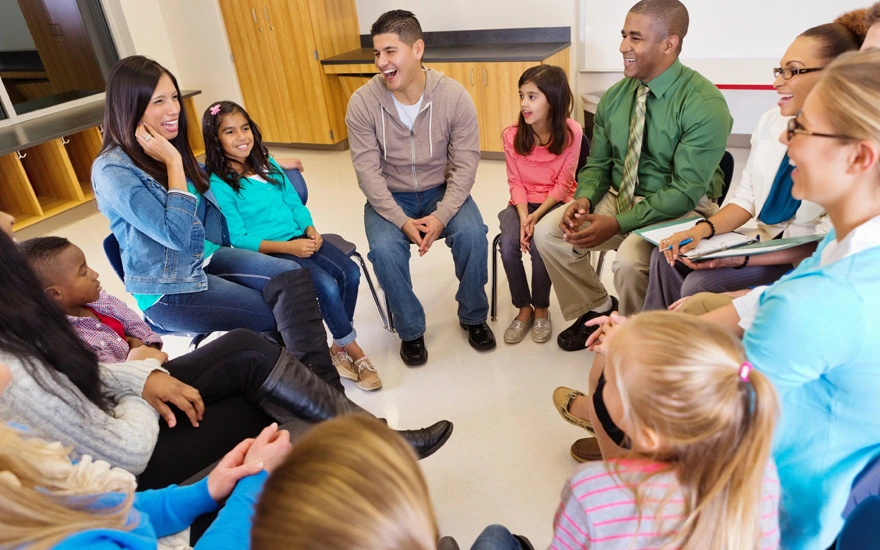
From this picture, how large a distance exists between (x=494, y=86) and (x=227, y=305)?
2961 mm

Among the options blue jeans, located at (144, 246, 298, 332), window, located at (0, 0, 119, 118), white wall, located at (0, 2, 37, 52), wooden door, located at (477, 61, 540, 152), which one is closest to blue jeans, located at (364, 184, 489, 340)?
blue jeans, located at (144, 246, 298, 332)

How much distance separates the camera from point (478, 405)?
2113 millimetres

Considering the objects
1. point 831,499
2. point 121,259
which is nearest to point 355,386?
point 121,259

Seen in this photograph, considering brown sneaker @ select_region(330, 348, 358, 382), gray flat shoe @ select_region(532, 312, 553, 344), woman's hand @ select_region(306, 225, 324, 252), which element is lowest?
gray flat shoe @ select_region(532, 312, 553, 344)

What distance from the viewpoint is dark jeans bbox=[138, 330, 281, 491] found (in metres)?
1.31

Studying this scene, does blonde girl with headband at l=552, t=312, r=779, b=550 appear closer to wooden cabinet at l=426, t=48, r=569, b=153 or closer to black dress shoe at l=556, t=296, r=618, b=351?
black dress shoe at l=556, t=296, r=618, b=351

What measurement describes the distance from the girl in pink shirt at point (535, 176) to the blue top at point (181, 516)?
1.53 m

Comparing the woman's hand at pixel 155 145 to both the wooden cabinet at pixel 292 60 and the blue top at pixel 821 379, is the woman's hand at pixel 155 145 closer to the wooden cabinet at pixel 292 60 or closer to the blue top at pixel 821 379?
the blue top at pixel 821 379

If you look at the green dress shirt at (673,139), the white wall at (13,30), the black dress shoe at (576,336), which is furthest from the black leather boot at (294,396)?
the white wall at (13,30)

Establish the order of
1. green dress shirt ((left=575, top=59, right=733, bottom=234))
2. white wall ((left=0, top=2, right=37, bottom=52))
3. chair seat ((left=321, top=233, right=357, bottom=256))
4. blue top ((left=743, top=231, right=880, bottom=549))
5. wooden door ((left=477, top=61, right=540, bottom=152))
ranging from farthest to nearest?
white wall ((left=0, top=2, right=37, bottom=52)) < wooden door ((left=477, top=61, right=540, bottom=152)) < chair seat ((left=321, top=233, right=357, bottom=256)) < green dress shirt ((left=575, top=59, right=733, bottom=234)) < blue top ((left=743, top=231, right=880, bottom=549))

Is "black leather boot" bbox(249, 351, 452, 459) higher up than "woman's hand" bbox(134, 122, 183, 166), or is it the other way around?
"woman's hand" bbox(134, 122, 183, 166)

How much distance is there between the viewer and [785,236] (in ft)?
6.23

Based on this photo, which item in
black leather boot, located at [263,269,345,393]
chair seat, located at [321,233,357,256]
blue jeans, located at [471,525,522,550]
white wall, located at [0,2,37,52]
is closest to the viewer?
blue jeans, located at [471,525,522,550]

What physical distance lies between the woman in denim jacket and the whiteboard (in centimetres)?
319
